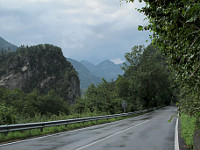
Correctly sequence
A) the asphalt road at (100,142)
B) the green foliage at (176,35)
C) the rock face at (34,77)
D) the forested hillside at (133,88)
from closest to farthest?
the green foliage at (176,35), the asphalt road at (100,142), the forested hillside at (133,88), the rock face at (34,77)

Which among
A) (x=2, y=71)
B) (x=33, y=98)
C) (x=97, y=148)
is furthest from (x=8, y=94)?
(x=2, y=71)

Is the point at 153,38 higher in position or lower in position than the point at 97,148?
higher

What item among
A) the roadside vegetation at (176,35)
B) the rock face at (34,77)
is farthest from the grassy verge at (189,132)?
the rock face at (34,77)

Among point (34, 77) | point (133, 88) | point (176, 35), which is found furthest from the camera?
point (34, 77)

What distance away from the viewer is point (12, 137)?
11.6 m

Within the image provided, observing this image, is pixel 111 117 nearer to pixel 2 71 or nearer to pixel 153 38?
pixel 153 38

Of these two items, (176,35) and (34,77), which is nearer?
(176,35)

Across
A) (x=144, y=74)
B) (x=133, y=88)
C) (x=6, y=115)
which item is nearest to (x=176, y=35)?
(x=6, y=115)

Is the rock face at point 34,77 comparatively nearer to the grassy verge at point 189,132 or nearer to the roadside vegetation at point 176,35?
the grassy verge at point 189,132

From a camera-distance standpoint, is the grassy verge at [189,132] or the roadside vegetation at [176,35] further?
the grassy verge at [189,132]

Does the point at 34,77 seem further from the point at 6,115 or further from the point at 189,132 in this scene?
the point at 189,132

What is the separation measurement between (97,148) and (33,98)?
81183 mm

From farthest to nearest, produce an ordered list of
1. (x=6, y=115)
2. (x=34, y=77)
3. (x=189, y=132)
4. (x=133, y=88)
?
1. (x=34, y=77)
2. (x=133, y=88)
3. (x=6, y=115)
4. (x=189, y=132)

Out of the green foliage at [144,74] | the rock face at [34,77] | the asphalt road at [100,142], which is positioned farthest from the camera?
the rock face at [34,77]
